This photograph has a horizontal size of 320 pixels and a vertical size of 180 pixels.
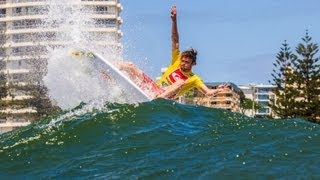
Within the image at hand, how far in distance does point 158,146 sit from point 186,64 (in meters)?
2.95

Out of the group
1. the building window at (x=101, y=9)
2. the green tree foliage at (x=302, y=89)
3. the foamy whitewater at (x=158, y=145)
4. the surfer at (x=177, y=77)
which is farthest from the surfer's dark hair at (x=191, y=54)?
the building window at (x=101, y=9)

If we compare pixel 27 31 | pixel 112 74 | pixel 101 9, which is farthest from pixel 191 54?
pixel 101 9

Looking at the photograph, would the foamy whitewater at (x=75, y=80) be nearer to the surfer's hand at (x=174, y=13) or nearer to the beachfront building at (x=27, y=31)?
the surfer's hand at (x=174, y=13)

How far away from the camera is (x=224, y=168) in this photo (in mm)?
6844

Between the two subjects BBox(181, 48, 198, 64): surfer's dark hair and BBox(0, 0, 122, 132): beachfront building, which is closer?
BBox(181, 48, 198, 64): surfer's dark hair

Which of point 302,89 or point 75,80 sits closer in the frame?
point 75,80

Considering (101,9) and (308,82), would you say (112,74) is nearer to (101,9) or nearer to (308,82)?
(308,82)

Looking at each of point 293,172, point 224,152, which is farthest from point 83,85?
point 293,172

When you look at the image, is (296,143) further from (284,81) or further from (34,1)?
(34,1)

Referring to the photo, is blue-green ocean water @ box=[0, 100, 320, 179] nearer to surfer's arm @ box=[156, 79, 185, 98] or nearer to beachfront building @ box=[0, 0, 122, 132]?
surfer's arm @ box=[156, 79, 185, 98]

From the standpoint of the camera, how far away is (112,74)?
11438 mm

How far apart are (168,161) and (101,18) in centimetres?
Answer: 7077

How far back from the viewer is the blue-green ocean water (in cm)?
694

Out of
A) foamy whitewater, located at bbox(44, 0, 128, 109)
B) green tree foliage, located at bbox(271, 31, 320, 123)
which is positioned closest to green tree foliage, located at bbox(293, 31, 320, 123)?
green tree foliage, located at bbox(271, 31, 320, 123)
